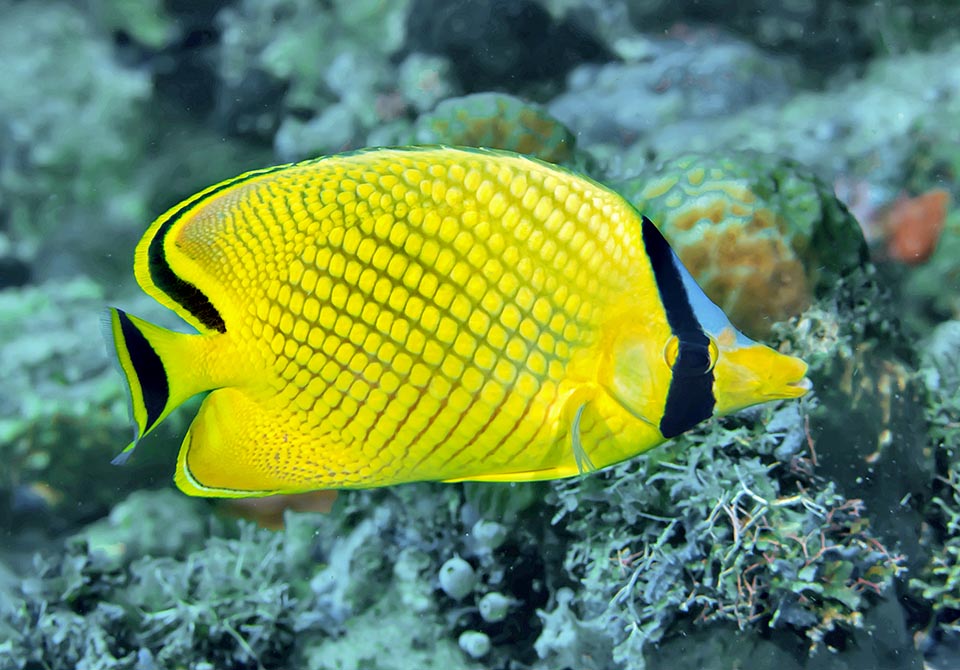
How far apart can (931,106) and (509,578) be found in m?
3.27

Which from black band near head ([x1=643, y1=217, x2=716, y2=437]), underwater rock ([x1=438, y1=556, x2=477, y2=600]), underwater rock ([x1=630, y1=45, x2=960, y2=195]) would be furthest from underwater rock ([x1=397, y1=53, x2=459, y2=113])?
black band near head ([x1=643, y1=217, x2=716, y2=437])

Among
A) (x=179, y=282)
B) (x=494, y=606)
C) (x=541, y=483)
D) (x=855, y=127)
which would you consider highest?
(x=179, y=282)

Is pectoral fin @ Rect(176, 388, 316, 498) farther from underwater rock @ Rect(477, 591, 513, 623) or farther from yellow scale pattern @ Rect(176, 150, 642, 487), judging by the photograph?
underwater rock @ Rect(477, 591, 513, 623)

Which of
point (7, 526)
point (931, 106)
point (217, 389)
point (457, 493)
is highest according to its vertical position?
point (217, 389)

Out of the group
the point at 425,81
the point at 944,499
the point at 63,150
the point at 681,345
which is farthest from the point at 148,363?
the point at 63,150

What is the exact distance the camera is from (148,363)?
3.90 feet

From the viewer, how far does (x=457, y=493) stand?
2.54m

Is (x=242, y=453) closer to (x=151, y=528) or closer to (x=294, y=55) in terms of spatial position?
(x=151, y=528)

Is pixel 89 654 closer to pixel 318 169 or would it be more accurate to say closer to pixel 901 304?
pixel 318 169

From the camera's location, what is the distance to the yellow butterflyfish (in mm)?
1240

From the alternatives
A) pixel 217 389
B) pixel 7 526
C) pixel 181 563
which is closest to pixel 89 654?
pixel 181 563

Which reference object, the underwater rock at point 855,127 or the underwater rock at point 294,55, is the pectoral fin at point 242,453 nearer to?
the underwater rock at point 855,127

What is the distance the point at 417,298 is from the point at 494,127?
182cm

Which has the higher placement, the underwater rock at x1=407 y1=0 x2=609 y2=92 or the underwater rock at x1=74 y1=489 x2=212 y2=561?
the underwater rock at x1=407 y1=0 x2=609 y2=92
